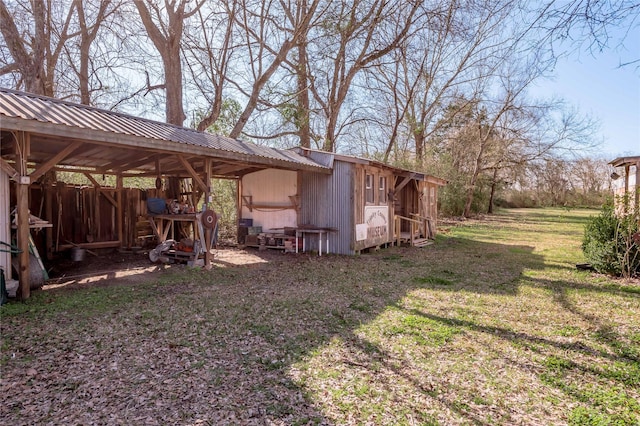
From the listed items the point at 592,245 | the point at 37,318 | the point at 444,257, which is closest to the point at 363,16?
the point at 444,257

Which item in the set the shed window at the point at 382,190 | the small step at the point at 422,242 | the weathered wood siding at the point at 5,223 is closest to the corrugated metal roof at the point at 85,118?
the weathered wood siding at the point at 5,223

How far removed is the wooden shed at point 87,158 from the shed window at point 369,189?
160cm

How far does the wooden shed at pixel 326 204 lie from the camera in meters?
9.80

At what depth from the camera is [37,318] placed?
4270mm

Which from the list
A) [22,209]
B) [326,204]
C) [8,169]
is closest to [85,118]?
[8,169]

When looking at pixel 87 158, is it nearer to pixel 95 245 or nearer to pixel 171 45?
pixel 95 245

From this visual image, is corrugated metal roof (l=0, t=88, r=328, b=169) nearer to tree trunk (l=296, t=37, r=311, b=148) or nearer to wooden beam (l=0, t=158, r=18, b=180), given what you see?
wooden beam (l=0, t=158, r=18, b=180)

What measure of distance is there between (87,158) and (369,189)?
717 centimetres

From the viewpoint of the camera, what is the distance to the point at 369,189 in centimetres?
1070

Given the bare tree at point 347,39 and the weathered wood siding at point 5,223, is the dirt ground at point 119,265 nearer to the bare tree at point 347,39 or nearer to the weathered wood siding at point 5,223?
the weathered wood siding at point 5,223

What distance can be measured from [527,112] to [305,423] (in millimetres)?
28399

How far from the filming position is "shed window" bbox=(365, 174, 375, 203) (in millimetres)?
10500

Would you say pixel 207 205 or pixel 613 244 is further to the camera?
pixel 207 205

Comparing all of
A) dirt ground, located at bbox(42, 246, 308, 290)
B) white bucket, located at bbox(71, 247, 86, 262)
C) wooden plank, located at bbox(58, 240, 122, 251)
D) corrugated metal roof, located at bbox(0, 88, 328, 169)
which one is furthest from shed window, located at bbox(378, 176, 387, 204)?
white bucket, located at bbox(71, 247, 86, 262)
